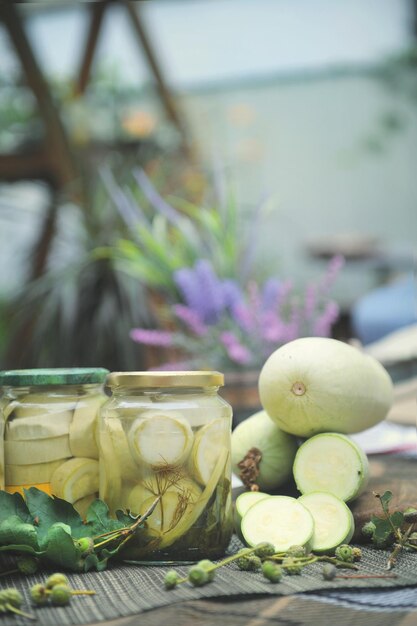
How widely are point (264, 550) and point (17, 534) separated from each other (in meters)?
0.21

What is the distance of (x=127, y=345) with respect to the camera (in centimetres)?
302

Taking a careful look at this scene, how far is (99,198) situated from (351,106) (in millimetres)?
2551

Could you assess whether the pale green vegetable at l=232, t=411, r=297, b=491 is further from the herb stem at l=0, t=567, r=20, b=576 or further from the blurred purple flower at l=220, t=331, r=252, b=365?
the blurred purple flower at l=220, t=331, r=252, b=365

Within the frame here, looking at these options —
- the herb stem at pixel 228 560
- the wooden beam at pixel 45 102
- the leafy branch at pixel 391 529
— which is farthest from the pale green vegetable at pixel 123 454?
the wooden beam at pixel 45 102

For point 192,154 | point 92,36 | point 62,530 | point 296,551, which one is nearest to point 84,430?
point 62,530

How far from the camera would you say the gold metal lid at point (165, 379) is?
28.4 inches

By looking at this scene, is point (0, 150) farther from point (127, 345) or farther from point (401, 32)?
point (401, 32)

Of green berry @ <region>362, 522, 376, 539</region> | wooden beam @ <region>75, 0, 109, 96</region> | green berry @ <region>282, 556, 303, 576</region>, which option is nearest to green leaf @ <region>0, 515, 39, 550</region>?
green berry @ <region>282, 556, 303, 576</region>

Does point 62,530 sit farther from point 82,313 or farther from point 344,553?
point 82,313

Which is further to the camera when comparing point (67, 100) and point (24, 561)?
point (67, 100)

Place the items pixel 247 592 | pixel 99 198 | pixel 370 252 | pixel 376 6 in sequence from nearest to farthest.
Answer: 1. pixel 247 592
2. pixel 99 198
3. pixel 370 252
4. pixel 376 6

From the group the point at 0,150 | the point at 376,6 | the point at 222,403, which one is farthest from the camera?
the point at 376,6

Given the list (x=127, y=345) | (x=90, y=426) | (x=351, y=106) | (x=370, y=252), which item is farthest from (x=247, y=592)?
(x=351, y=106)

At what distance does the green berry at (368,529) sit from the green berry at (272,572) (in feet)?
0.55
